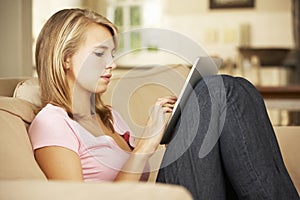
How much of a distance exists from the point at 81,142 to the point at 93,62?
201 mm

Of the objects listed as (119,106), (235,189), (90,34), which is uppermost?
(90,34)

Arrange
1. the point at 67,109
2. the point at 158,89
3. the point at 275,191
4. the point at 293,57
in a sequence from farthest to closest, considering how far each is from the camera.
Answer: the point at 293,57 → the point at 158,89 → the point at 67,109 → the point at 275,191

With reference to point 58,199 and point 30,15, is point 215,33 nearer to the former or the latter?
point 30,15

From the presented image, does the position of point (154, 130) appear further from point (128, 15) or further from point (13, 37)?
point (128, 15)

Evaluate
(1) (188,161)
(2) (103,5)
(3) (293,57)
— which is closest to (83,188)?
(1) (188,161)

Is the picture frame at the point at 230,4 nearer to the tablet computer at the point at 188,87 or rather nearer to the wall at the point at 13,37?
the wall at the point at 13,37

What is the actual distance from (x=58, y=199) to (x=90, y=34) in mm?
694

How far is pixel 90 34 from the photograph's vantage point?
1392 mm

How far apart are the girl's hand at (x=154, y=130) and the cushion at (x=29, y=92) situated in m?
0.32

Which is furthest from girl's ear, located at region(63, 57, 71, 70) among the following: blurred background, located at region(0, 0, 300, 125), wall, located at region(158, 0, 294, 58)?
wall, located at region(158, 0, 294, 58)

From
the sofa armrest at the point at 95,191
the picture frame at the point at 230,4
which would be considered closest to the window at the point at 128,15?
the picture frame at the point at 230,4

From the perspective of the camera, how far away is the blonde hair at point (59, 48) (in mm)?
1356

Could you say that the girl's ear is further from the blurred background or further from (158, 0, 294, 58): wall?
(158, 0, 294, 58): wall

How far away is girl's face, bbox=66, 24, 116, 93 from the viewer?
4.57ft
